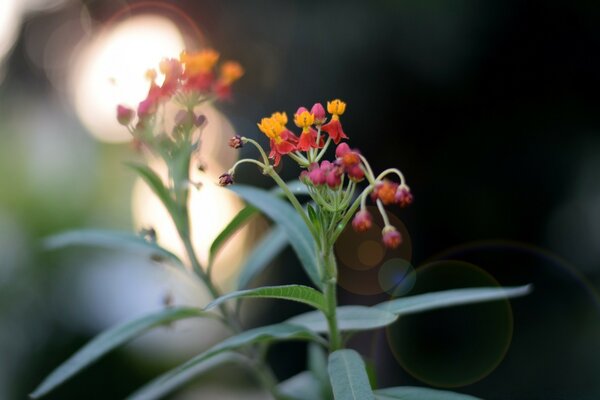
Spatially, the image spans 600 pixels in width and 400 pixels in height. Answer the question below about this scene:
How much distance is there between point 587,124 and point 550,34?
348 millimetres

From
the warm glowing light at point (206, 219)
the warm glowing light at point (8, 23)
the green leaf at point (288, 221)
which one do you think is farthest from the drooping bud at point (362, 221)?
the warm glowing light at point (8, 23)

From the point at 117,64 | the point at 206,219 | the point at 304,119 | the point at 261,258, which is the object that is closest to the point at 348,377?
the point at 304,119

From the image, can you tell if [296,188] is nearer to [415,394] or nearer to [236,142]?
[236,142]

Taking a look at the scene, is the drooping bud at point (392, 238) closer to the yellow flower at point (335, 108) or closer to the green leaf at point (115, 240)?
the yellow flower at point (335, 108)

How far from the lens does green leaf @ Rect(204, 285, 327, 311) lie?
0.87 meters

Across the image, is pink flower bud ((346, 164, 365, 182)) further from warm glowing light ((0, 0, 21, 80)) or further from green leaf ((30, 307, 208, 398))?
warm glowing light ((0, 0, 21, 80))

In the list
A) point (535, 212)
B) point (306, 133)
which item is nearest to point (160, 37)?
point (535, 212)

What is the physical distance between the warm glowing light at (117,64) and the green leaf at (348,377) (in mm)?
607

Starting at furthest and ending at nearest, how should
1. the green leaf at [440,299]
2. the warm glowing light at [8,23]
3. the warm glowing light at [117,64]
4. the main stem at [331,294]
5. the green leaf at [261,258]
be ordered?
the warm glowing light at [8,23] → the warm glowing light at [117,64] → the green leaf at [261,258] → the green leaf at [440,299] → the main stem at [331,294]

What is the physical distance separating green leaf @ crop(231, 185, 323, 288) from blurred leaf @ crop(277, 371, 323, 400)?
A: 0.27 metres

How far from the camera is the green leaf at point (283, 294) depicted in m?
0.87

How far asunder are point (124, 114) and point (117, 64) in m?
1.33

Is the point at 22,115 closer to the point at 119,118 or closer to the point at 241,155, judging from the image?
the point at 241,155

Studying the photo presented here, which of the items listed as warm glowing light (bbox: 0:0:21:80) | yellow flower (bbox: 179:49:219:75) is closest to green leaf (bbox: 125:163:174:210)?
yellow flower (bbox: 179:49:219:75)
